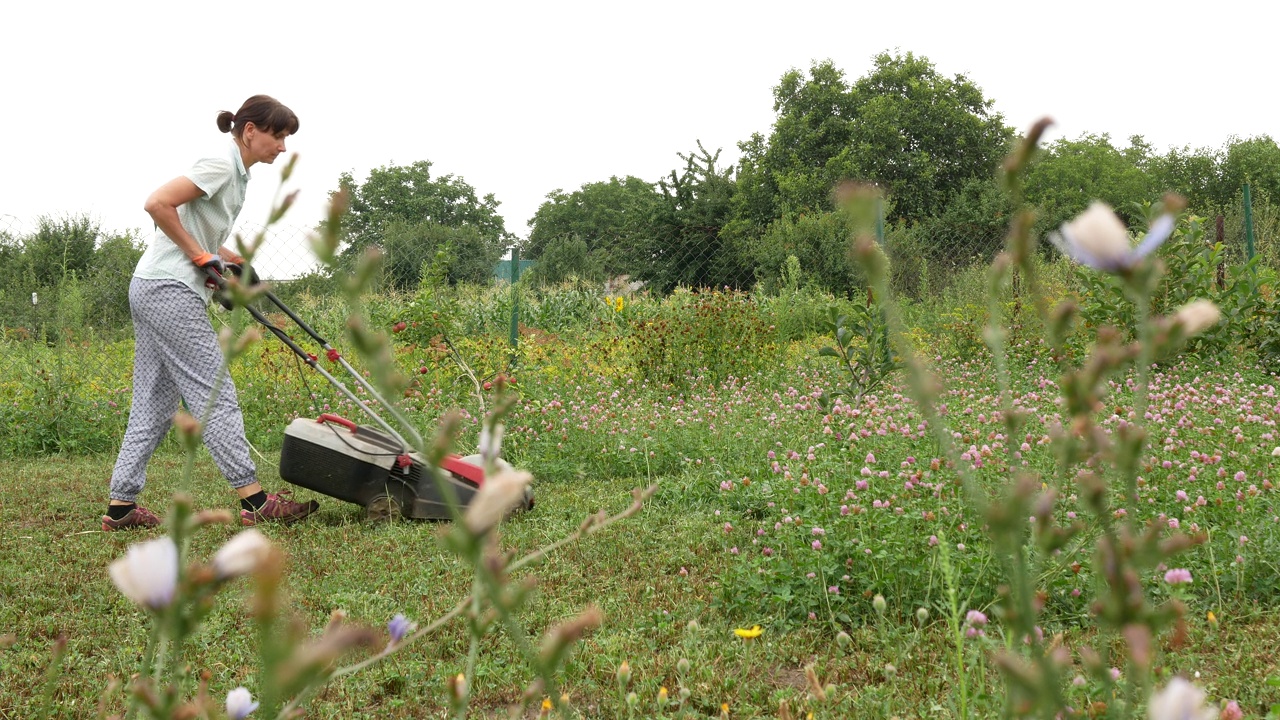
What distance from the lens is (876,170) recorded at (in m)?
30.4

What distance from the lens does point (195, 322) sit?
4078 mm

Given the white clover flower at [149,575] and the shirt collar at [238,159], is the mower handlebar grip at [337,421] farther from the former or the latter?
the white clover flower at [149,575]

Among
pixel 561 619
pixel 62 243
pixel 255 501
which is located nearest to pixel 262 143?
pixel 255 501

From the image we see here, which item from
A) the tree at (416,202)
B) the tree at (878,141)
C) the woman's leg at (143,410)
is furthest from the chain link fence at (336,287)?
the tree at (416,202)

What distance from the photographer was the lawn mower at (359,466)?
3.89 meters

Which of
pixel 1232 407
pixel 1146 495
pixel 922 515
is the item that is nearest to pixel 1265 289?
pixel 1232 407

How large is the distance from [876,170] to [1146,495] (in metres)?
28.9

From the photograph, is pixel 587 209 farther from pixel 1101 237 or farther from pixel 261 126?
pixel 1101 237

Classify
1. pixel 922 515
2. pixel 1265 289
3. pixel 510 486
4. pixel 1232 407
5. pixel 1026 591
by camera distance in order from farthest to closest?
pixel 1265 289 < pixel 1232 407 < pixel 922 515 < pixel 1026 591 < pixel 510 486

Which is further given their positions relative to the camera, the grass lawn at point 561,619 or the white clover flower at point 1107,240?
the grass lawn at point 561,619

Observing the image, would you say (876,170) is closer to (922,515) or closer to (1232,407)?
(1232,407)

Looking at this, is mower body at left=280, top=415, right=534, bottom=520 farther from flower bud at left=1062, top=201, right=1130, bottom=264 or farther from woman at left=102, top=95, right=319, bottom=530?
flower bud at left=1062, top=201, right=1130, bottom=264

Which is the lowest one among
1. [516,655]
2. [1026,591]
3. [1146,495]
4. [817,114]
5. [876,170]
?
[516,655]

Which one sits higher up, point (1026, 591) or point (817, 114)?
point (817, 114)
